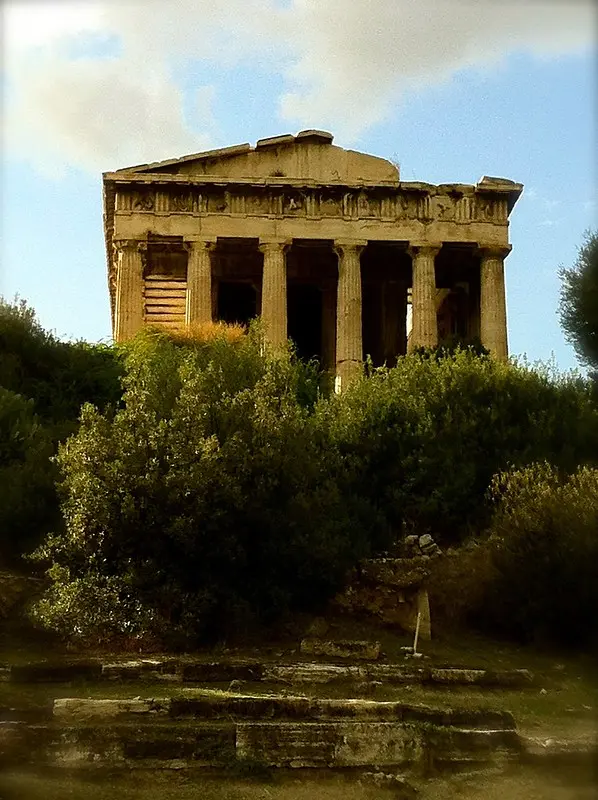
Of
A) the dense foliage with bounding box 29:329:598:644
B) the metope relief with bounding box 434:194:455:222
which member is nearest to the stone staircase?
the dense foliage with bounding box 29:329:598:644

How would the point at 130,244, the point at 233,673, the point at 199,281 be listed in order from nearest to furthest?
the point at 233,673, the point at 199,281, the point at 130,244

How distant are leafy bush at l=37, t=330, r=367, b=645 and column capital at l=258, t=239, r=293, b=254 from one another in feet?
39.8

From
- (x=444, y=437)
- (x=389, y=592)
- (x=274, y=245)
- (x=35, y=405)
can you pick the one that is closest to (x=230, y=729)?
(x=389, y=592)

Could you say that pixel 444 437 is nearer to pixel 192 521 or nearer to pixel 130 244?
pixel 192 521

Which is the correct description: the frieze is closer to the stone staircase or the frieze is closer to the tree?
the tree

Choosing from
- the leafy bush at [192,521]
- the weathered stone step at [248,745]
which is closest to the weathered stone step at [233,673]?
the leafy bush at [192,521]

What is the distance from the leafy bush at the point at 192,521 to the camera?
49.6 feet

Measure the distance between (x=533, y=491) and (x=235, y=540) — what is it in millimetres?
5157

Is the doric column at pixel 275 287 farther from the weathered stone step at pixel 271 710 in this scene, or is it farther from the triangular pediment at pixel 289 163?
the weathered stone step at pixel 271 710

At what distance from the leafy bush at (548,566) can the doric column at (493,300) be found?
37.3ft

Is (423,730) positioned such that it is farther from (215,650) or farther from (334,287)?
(334,287)

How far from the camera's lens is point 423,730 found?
33.7 feet

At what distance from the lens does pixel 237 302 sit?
34312 millimetres

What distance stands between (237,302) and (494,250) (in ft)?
28.1
